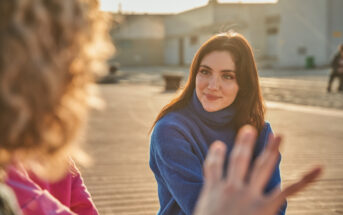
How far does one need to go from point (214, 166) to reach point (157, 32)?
65519mm

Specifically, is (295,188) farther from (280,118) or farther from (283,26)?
(283,26)

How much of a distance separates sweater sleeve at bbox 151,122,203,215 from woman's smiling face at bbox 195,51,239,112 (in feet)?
1.03

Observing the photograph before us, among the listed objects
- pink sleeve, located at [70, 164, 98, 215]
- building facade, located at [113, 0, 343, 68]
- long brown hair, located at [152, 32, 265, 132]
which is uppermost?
long brown hair, located at [152, 32, 265, 132]

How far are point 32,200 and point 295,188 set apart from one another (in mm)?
585

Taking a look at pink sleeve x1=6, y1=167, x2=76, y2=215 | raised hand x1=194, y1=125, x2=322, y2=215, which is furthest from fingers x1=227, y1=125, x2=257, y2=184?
pink sleeve x1=6, y1=167, x2=76, y2=215

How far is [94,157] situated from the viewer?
6.97m

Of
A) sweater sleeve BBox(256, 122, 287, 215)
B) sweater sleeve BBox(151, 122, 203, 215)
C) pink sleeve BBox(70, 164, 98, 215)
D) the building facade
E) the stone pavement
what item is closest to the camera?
pink sleeve BBox(70, 164, 98, 215)

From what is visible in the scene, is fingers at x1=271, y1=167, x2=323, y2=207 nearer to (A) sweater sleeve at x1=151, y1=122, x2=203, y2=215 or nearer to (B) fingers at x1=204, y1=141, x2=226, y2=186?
(B) fingers at x1=204, y1=141, x2=226, y2=186

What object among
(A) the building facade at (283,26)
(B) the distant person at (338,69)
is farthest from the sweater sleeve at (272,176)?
(A) the building facade at (283,26)

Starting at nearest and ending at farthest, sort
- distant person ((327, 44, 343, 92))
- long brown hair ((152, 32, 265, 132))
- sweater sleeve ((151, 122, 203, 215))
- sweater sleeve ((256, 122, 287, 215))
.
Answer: sweater sleeve ((151, 122, 203, 215)) → sweater sleeve ((256, 122, 287, 215)) → long brown hair ((152, 32, 265, 132)) → distant person ((327, 44, 343, 92))

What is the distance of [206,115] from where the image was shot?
2.75 m

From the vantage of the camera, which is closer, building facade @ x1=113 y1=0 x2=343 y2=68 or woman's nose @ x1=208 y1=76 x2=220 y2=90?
woman's nose @ x1=208 y1=76 x2=220 y2=90

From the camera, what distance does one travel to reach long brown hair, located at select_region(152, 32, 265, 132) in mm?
2809

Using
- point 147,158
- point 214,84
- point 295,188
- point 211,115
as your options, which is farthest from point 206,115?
point 147,158
